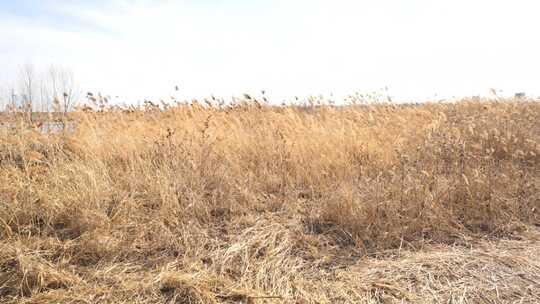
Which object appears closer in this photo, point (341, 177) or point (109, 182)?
point (109, 182)

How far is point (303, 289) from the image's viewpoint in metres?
2.08

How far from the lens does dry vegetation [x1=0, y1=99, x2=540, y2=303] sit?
2.10 meters

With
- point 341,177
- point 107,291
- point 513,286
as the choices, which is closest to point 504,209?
point 513,286

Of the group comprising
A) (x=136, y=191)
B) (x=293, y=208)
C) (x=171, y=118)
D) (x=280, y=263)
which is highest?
(x=171, y=118)

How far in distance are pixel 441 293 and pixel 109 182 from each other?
3022 mm

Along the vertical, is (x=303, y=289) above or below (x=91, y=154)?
below

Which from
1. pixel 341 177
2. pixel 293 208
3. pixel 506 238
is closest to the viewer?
pixel 506 238

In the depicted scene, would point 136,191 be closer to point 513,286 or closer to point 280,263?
point 280,263

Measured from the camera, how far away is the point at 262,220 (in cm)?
286

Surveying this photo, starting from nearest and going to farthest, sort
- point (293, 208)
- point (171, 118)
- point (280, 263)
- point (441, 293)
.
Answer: point (441, 293) < point (280, 263) < point (293, 208) < point (171, 118)

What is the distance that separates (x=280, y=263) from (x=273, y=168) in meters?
1.65

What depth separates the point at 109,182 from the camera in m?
3.23

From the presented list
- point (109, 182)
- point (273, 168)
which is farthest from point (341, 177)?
point (109, 182)

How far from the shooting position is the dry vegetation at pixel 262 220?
2096mm
